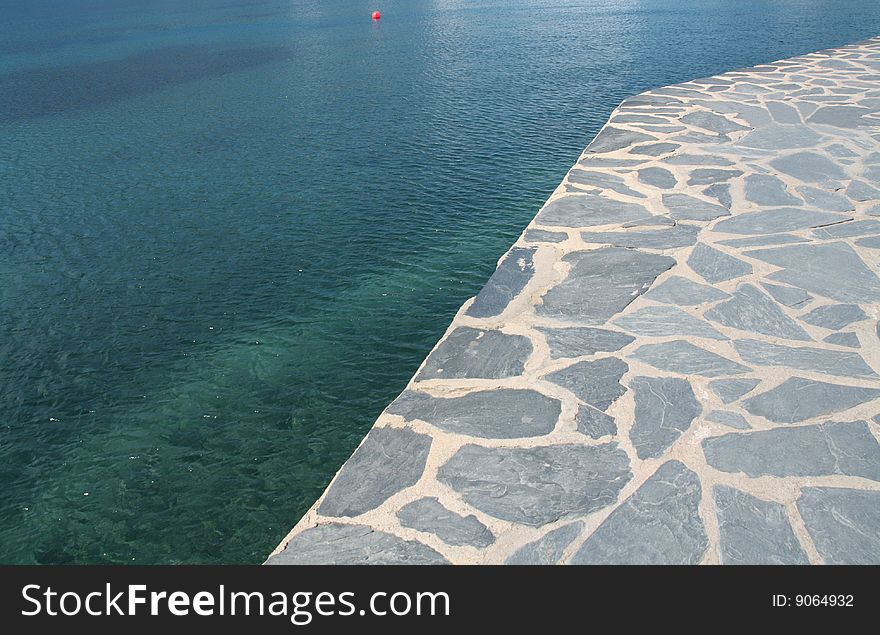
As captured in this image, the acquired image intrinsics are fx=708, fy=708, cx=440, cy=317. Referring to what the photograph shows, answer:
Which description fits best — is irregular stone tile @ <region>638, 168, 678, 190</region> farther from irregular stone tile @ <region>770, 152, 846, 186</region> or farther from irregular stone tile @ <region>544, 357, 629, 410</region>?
irregular stone tile @ <region>544, 357, 629, 410</region>

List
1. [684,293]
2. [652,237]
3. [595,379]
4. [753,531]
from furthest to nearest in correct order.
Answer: [652,237], [684,293], [595,379], [753,531]

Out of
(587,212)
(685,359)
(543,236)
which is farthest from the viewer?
(587,212)

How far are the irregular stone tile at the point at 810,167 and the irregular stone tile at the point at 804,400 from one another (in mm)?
4627

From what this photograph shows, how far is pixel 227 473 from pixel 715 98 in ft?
38.5

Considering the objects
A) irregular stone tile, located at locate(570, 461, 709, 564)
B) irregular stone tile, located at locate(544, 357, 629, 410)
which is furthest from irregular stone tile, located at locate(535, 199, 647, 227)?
irregular stone tile, located at locate(570, 461, 709, 564)

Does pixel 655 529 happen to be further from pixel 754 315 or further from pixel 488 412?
pixel 754 315

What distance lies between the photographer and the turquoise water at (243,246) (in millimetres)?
5621

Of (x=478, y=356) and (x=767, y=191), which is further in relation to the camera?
(x=767, y=191)

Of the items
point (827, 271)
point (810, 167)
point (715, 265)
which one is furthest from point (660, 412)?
point (810, 167)

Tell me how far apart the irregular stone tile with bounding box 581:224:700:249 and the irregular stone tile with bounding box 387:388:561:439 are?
289cm

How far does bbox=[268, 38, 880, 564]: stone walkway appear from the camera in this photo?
401 cm

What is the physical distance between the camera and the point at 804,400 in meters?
4.90

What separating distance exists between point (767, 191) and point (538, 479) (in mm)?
5825
